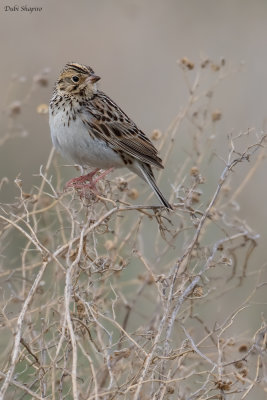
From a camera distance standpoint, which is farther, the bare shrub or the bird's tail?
the bird's tail

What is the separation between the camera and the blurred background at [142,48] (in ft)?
34.7

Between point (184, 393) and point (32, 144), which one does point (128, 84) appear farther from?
point (184, 393)

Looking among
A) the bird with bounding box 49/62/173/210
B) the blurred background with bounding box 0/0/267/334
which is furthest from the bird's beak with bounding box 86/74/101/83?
the blurred background with bounding box 0/0/267/334

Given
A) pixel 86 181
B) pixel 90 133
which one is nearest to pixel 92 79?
pixel 90 133

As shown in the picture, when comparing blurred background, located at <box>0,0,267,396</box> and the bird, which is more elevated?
blurred background, located at <box>0,0,267,396</box>

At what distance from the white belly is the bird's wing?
7cm

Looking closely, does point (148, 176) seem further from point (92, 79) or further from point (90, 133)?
point (92, 79)

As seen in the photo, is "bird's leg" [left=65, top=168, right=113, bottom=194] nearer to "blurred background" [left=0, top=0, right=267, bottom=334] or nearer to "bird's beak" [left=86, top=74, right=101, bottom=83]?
"bird's beak" [left=86, top=74, right=101, bottom=83]

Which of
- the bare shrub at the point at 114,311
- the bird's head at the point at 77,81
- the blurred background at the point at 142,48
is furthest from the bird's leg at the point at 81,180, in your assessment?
the blurred background at the point at 142,48

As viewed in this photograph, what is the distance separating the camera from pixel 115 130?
6.09 m

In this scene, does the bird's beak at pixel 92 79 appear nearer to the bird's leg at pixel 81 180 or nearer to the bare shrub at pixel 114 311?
the bare shrub at pixel 114 311

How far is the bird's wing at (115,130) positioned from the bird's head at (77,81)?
0.27 feet

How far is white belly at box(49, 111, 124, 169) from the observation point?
571 centimetres

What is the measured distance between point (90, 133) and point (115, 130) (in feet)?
0.80
